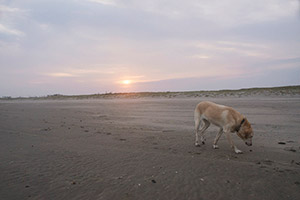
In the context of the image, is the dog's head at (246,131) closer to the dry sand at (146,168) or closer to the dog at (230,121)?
the dog at (230,121)

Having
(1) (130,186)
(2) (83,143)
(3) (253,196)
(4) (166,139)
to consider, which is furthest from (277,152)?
(2) (83,143)

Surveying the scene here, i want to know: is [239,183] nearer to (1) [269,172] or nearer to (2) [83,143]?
(1) [269,172]

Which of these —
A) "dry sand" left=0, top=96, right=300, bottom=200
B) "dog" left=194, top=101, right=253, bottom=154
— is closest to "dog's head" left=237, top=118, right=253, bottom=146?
"dog" left=194, top=101, right=253, bottom=154

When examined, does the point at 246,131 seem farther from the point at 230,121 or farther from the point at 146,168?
the point at 146,168

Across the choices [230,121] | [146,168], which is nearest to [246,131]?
[230,121]

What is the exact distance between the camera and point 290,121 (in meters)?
10.4

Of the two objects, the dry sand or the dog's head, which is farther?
the dog's head

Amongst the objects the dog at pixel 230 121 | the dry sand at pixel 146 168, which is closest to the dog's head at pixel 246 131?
the dog at pixel 230 121

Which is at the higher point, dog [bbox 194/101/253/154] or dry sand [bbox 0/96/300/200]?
dog [bbox 194/101/253/154]

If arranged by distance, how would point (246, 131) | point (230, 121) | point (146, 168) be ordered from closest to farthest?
point (146, 168), point (246, 131), point (230, 121)

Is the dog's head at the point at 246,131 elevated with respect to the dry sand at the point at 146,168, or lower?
elevated

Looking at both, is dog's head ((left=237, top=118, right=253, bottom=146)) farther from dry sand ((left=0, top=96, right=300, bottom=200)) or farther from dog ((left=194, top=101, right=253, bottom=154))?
dry sand ((left=0, top=96, right=300, bottom=200))

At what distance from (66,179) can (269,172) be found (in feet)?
15.1

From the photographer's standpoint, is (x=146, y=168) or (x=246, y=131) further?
(x=246, y=131)
